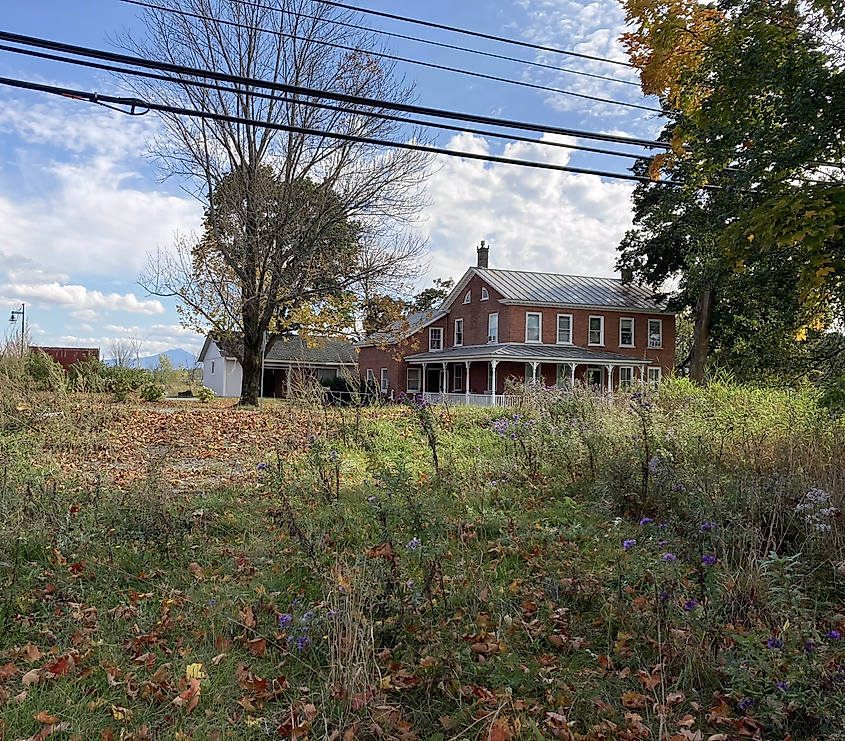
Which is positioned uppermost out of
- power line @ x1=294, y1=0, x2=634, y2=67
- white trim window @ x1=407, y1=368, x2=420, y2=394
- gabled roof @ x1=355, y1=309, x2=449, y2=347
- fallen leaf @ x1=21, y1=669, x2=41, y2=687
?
power line @ x1=294, y1=0, x2=634, y2=67

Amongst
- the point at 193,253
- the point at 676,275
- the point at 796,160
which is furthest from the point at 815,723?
the point at 676,275

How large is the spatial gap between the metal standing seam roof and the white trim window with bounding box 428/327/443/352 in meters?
4.78

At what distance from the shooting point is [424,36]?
318 inches

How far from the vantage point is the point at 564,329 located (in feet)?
94.3

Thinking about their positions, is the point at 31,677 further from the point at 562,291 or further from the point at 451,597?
the point at 562,291

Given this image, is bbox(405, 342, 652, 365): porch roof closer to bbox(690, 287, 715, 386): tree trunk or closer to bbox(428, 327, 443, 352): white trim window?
bbox(690, 287, 715, 386): tree trunk

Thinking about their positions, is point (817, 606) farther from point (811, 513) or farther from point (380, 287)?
point (380, 287)

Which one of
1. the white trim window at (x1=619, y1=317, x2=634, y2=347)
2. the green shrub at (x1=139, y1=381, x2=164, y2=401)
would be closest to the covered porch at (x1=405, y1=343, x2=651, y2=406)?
the white trim window at (x1=619, y1=317, x2=634, y2=347)

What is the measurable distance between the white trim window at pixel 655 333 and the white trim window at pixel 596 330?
272 cm

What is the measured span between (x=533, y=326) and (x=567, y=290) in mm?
3139

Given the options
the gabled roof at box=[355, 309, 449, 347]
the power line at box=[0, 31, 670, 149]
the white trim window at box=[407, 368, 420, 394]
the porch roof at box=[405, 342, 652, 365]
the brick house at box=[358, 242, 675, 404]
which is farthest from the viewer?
the white trim window at box=[407, 368, 420, 394]

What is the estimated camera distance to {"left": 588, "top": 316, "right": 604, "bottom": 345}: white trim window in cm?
2930

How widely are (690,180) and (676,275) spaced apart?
22.9m

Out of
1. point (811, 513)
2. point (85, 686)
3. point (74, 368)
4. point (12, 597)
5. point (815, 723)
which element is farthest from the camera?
point (74, 368)
